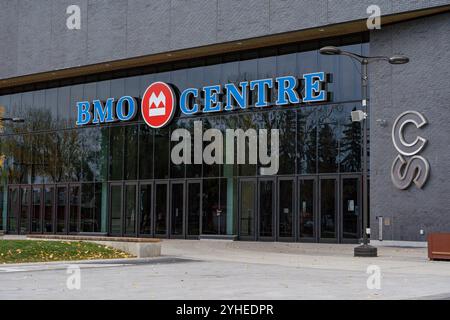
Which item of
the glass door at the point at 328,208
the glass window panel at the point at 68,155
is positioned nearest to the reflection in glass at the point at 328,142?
the glass door at the point at 328,208

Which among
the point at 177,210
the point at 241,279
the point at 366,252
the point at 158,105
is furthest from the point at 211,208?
the point at 241,279

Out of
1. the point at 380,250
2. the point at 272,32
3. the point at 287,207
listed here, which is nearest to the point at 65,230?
the point at 287,207

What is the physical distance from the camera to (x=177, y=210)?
40469 mm

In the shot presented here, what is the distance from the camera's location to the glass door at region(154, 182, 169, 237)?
4078cm

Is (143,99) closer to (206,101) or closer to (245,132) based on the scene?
(206,101)

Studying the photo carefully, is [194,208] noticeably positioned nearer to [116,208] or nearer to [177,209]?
[177,209]

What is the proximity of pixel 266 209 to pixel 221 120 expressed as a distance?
5.35 meters

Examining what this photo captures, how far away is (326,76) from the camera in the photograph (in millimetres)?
34969

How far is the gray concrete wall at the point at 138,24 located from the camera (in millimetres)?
33938

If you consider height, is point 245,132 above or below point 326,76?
below

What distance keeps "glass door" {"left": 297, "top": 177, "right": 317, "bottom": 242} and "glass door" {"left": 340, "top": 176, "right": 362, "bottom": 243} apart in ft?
4.96

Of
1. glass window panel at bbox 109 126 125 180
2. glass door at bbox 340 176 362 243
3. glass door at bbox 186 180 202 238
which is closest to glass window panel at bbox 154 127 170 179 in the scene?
glass door at bbox 186 180 202 238

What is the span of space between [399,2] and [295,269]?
1560cm

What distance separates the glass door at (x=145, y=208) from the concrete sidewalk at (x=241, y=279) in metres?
15.4
